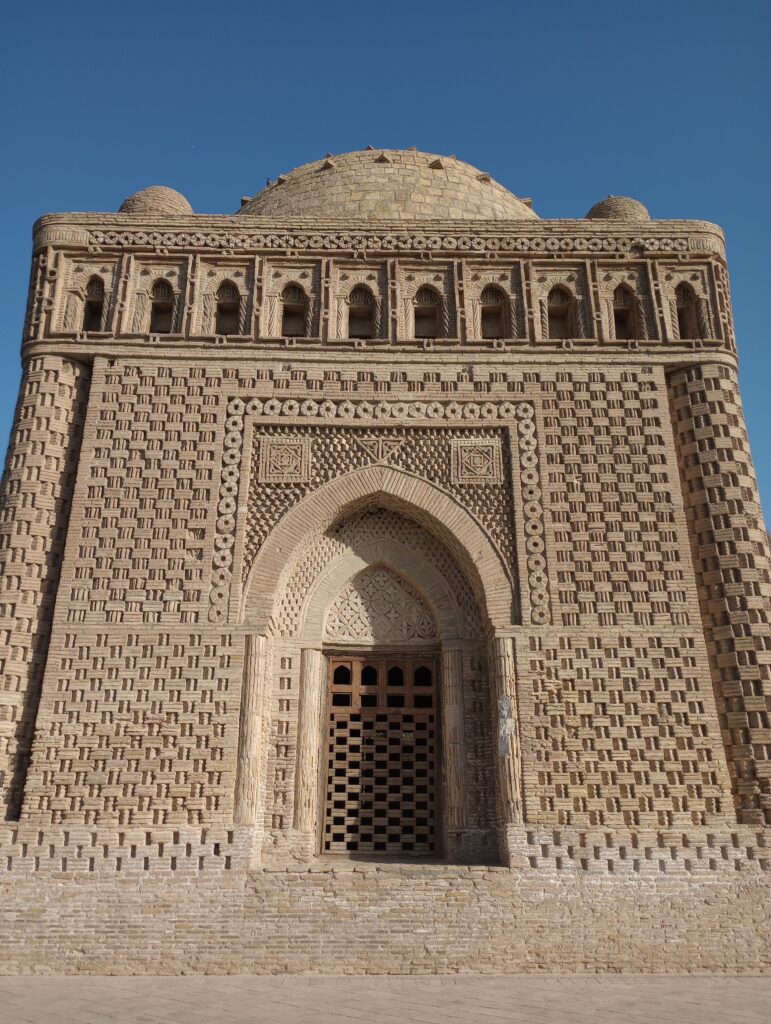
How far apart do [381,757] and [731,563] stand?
13.0 feet

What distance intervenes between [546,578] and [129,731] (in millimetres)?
4216

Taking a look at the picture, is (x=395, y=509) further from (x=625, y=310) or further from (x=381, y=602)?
(x=625, y=310)

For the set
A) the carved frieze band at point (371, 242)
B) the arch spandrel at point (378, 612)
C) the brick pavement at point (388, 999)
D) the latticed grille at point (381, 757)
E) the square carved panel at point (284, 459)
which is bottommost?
→ the brick pavement at point (388, 999)

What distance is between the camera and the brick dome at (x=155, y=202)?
1047cm

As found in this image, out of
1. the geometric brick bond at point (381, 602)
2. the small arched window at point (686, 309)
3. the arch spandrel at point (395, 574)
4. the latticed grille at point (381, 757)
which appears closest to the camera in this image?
the geometric brick bond at point (381, 602)

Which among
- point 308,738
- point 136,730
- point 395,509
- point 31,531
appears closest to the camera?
point 136,730

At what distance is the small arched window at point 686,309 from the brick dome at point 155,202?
19.9ft

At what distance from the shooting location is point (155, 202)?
1052cm

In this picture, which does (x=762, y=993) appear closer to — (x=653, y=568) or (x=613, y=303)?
(x=653, y=568)

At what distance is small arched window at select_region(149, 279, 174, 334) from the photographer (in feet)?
32.6

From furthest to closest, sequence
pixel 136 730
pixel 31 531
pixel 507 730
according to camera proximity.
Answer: pixel 31 531 → pixel 507 730 → pixel 136 730

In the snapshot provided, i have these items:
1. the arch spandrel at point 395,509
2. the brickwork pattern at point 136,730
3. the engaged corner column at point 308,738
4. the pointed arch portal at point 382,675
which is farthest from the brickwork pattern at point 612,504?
the brickwork pattern at point 136,730

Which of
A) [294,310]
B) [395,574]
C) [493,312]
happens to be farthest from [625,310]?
[395,574]

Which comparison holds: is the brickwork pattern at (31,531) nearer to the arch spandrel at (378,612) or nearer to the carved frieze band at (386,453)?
the carved frieze band at (386,453)
